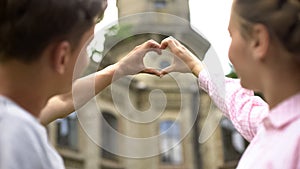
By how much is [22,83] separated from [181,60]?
0.30 meters

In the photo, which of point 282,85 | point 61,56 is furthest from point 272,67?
point 61,56

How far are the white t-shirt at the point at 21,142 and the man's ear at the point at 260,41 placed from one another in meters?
0.22

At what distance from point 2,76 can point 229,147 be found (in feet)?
26.7

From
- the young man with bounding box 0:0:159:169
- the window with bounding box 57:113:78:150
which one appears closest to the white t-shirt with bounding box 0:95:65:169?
the young man with bounding box 0:0:159:169

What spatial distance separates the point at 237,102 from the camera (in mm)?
810

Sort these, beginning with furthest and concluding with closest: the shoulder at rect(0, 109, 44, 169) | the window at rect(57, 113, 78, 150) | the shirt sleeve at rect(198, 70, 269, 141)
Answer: the window at rect(57, 113, 78, 150), the shirt sleeve at rect(198, 70, 269, 141), the shoulder at rect(0, 109, 44, 169)

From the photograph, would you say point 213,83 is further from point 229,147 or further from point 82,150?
point 229,147

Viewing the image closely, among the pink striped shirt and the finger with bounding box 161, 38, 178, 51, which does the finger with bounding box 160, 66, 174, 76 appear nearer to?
the finger with bounding box 161, 38, 178, 51

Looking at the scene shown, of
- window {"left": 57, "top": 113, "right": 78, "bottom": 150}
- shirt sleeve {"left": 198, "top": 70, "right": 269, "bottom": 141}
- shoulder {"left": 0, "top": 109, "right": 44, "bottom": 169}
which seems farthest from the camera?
window {"left": 57, "top": 113, "right": 78, "bottom": 150}

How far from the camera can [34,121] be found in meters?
0.57

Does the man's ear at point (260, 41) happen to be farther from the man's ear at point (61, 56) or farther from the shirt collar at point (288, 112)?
the man's ear at point (61, 56)

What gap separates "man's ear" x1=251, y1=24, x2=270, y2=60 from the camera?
578 millimetres

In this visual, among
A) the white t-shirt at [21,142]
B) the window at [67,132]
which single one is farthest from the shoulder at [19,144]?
the window at [67,132]

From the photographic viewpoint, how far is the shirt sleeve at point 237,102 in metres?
0.78
